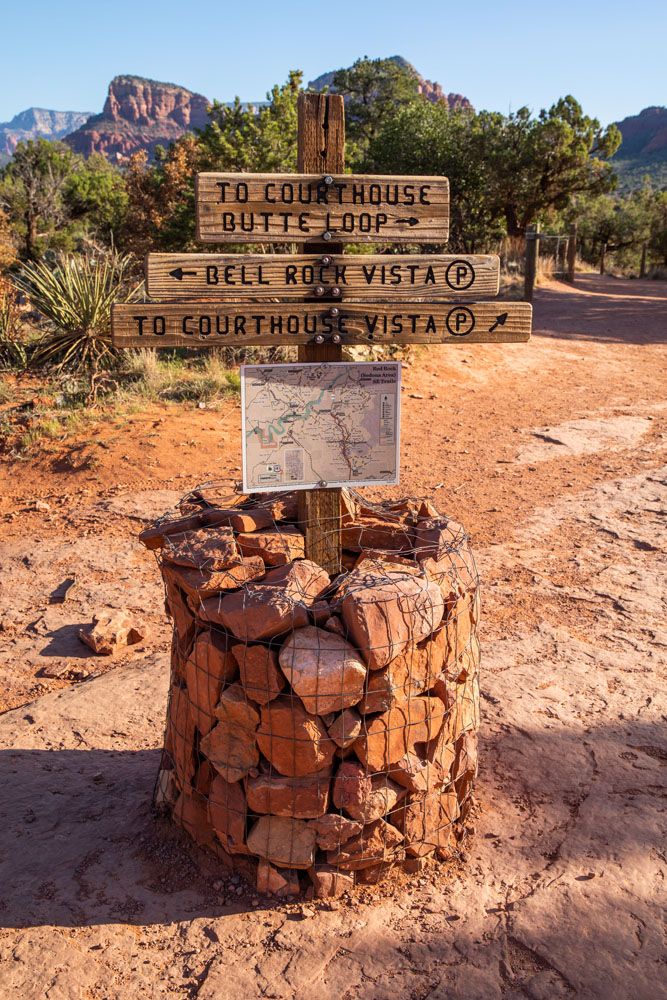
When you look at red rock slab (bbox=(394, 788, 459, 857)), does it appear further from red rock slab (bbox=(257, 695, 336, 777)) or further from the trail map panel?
the trail map panel

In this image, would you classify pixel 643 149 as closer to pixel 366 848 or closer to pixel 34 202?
pixel 34 202

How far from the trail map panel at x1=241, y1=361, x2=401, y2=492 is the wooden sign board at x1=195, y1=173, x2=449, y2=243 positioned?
459 mm

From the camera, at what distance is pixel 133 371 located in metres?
9.97

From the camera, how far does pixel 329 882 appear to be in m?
2.82

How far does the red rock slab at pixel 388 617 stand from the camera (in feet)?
8.79

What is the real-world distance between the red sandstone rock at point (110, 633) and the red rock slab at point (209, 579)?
6.74 feet

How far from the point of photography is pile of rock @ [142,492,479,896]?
2.70 metres

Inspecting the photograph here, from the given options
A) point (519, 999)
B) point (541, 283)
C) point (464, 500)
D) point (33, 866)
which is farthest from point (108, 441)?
point (541, 283)

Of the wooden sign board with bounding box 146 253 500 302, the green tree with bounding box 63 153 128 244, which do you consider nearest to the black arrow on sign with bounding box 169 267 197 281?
the wooden sign board with bounding box 146 253 500 302

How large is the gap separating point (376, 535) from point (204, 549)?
32.7 inches

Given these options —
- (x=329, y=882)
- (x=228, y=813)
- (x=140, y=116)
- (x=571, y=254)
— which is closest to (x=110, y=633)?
(x=228, y=813)

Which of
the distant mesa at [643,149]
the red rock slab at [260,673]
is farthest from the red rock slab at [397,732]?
the distant mesa at [643,149]

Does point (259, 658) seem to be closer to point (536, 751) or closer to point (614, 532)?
point (536, 751)

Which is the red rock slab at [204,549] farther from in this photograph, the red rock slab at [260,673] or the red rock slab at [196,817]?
the red rock slab at [196,817]
